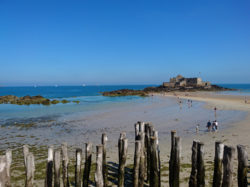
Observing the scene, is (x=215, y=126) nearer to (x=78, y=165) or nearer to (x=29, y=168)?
(x=78, y=165)

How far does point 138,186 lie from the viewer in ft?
24.9

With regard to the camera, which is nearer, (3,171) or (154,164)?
(3,171)

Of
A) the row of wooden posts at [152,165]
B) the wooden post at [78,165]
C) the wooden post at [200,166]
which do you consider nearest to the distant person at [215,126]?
the row of wooden posts at [152,165]

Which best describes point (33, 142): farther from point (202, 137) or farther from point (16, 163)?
point (202, 137)

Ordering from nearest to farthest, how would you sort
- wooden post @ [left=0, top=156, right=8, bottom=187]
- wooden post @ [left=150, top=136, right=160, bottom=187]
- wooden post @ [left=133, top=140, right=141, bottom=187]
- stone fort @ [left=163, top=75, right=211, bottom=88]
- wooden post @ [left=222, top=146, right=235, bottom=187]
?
wooden post @ [left=0, top=156, right=8, bottom=187], wooden post @ [left=222, top=146, right=235, bottom=187], wooden post @ [left=133, top=140, right=141, bottom=187], wooden post @ [left=150, top=136, right=160, bottom=187], stone fort @ [left=163, top=75, right=211, bottom=88]

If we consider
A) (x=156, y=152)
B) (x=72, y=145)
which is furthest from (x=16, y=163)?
(x=156, y=152)

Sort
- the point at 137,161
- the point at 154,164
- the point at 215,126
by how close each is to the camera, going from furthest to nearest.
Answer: the point at 215,126 → the point at 154,164 → the point at 137,161

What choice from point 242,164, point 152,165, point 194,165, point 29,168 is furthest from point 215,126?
point 29,168

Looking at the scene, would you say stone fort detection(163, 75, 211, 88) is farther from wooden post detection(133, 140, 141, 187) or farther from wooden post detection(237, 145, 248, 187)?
wooden post detection(237, 145, 248, 187)

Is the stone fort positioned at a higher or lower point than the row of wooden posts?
higher

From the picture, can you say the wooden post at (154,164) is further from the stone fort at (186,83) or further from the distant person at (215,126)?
the stone fort at (186,83)

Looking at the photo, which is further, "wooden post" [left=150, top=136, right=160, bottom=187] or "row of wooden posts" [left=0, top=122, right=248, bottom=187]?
"wooden post" [left=150, top=136, right=160, bottom=187]

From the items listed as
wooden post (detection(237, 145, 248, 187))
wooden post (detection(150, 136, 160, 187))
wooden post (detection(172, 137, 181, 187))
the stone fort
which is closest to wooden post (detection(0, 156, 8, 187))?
wooden post (detection(150, 136, 160, 187))

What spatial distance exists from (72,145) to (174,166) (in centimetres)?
964
